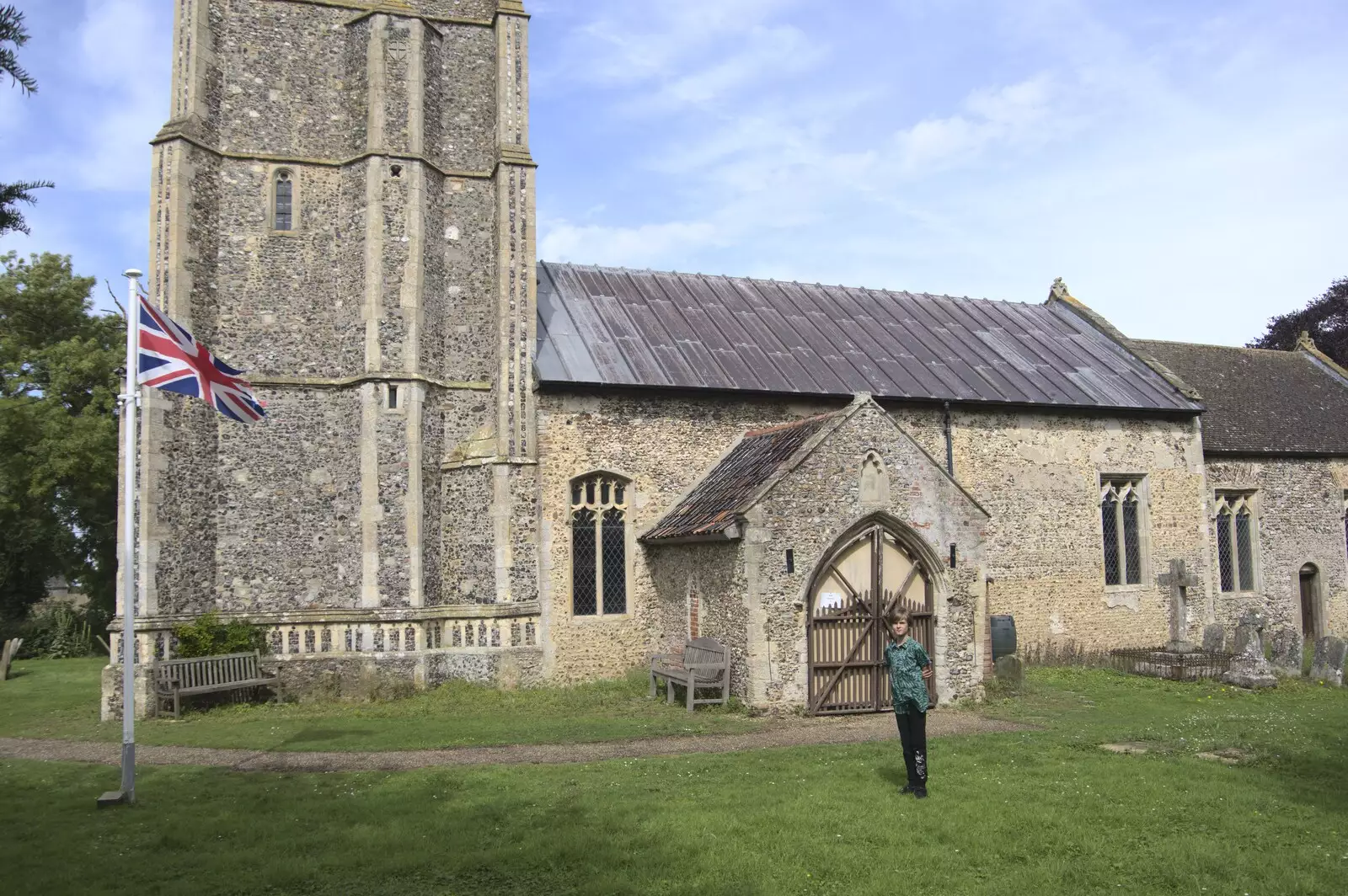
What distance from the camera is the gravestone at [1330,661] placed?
1845 centimetres

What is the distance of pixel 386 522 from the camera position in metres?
17.5

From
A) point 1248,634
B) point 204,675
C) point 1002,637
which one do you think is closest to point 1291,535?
point 1248,634

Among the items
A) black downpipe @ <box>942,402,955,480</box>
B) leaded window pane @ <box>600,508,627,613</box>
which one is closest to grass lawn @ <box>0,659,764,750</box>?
leaded window pane @ <box>600,508,627,613</box>

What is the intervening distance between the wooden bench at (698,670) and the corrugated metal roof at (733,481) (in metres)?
1.77

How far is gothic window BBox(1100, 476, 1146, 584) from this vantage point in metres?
23.1

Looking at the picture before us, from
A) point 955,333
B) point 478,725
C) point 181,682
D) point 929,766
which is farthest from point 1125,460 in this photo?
point 181,682

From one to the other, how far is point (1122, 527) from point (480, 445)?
14.5 meters

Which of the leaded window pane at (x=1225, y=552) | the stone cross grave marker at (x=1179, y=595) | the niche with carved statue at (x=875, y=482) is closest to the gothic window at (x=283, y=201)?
the niche with carved statue at (x=875, y=482)

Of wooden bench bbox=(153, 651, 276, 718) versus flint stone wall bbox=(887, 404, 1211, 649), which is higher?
flint stone wall bbox=(887, 404, 1211, 649)

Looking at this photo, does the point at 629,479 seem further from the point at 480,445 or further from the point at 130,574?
the point at 130,574

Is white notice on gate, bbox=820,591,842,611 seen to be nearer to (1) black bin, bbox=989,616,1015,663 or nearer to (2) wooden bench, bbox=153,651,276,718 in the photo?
(1) black bin, bbox=989,616,1015,663

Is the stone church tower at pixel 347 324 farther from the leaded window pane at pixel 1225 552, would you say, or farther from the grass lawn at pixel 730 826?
the leaded window pane at pixel 1225 552

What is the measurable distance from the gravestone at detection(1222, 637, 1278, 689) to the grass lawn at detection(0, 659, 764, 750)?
9610 millimetres

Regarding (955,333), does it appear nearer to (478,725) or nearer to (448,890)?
(478,725)
